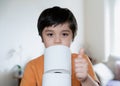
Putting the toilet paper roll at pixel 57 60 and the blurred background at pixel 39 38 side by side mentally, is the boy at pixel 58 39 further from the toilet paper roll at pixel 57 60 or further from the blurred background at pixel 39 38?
the blurred background at pixel 39 38

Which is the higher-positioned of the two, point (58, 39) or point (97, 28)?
point (58, 39)

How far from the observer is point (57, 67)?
504 mm

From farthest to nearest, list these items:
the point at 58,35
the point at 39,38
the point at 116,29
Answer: the point at 116,29 → the point at 39,38 → the point at 58,35

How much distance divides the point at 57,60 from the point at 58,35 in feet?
0.38

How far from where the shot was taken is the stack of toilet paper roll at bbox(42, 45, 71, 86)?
0.50m

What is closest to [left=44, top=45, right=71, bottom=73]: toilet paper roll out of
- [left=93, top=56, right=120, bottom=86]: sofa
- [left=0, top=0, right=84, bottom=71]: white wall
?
[left=0, top=0, right=84, bottom=71]: white wall

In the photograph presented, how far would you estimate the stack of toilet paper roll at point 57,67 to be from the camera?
1.65ft

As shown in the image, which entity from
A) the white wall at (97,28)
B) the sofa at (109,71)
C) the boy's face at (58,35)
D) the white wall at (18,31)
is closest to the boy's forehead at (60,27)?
the boy's face at (58,35)

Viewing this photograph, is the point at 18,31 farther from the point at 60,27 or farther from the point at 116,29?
the point at 60,27

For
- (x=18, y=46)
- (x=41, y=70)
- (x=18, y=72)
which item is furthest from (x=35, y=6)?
(x=41, y=70)

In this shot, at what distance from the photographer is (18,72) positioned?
3281mm

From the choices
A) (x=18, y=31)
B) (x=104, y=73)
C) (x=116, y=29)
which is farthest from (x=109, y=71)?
(x=18, y=31)

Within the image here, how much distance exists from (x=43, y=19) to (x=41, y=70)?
0.17 metres

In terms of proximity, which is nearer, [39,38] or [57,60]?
[57,60]
